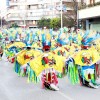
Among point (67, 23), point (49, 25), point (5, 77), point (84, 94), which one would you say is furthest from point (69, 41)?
point (49, 25)

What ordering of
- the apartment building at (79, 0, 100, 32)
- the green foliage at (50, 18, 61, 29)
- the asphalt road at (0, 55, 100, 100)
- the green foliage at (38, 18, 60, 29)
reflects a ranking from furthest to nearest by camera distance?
1. the green foliage at (38, 18, 60, 29)
2. the green foliage at (50, 18, 61, 29)
3. the apartment building at (79, 0, 100, 32)
4. the asphalt road at (0, 55, 100, 100)

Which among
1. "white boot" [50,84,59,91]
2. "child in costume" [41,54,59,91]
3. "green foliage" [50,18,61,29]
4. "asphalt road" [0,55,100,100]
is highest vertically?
"green foliage" [50,18,61,29]

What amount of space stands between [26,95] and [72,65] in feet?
5.42

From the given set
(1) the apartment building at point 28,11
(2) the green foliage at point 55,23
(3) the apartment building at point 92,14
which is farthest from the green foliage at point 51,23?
(3) the apartment building at point 92,14

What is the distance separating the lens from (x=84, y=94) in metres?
9.87

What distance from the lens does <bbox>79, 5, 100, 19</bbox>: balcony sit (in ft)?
107

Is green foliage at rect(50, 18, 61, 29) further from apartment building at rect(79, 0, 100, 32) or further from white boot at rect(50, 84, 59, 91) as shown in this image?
white boot at rect(50, 84, 59, 91)

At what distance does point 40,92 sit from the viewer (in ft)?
34.0

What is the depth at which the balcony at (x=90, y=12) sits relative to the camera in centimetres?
3254

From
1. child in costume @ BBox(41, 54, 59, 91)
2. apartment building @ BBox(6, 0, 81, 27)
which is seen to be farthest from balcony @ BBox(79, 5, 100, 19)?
apartment building @ BBox(6, 0, 81, 27)

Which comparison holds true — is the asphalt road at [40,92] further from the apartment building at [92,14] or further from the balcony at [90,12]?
the apartment building at [92,14]

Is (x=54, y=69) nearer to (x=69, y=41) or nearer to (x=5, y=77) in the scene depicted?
(x=5, y=77)

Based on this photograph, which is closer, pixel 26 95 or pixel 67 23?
pixel 26 95

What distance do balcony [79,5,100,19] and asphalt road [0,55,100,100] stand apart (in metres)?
20.6
